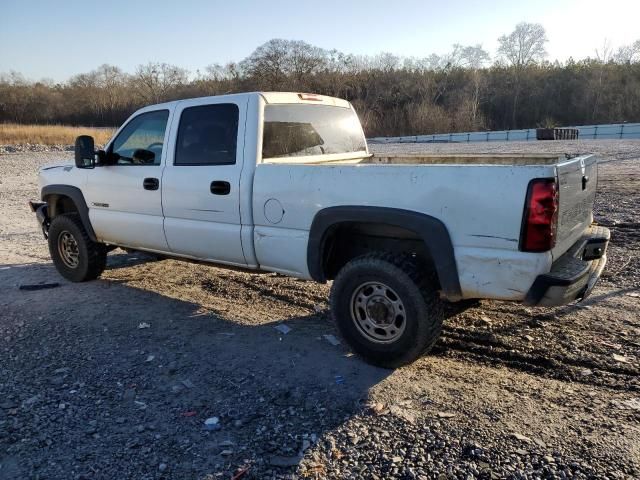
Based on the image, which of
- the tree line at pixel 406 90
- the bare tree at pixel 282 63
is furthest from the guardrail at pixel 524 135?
the bare tree at pixel 282 63

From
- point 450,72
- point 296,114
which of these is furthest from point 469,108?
point 296,114

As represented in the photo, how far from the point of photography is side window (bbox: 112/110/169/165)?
5.39 meters

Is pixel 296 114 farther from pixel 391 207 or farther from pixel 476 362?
pixel 476 362

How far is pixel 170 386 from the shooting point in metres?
3.84

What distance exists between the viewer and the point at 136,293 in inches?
237

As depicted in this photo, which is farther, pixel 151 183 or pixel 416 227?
pixel 151 183

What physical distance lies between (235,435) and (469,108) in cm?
4977

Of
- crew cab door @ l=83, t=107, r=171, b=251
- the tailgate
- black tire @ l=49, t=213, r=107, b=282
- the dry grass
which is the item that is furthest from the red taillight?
the dry grass

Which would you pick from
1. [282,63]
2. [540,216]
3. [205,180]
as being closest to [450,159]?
[540,216]

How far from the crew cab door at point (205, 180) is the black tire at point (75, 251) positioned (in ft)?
4.97

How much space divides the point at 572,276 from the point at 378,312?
1.35 metres

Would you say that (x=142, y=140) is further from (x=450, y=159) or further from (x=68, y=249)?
(x=450, y=159)

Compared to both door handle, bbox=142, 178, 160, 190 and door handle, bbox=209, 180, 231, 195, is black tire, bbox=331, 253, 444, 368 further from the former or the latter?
door handle, bbox=142, 178, 160, 190

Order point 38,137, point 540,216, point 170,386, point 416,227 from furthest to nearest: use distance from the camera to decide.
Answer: point 38,137 → point 170,386 → point 416,227 → point 540,216
